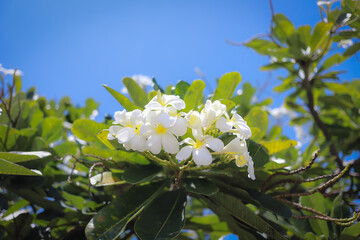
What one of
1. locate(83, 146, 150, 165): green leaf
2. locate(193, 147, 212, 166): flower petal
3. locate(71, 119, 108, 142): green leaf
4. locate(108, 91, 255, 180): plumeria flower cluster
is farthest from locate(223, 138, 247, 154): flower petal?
locate(71, 119, 108, 142): green leaf

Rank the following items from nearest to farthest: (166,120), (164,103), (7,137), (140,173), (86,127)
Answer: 1. (166,120)
2. (164,103)
3. (140,173)
4. (86,127)
5. (7,137)

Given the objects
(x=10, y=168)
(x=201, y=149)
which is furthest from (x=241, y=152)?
(x=10, y=168)

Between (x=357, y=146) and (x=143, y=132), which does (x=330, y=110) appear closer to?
(x=357, y=146)

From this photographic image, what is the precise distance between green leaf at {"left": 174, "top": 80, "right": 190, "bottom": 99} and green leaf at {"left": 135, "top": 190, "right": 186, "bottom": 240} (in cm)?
42

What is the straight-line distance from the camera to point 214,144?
3.16 feet

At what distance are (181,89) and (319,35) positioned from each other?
121 centimetres

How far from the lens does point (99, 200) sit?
5.28 ft

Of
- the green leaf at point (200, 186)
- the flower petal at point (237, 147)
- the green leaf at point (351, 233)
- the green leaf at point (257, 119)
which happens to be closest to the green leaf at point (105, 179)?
the green leaf at point (200, 186)

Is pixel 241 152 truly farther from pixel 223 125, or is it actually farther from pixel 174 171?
pixel 174 171

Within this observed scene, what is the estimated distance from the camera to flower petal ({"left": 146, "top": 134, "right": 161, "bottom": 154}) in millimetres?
939

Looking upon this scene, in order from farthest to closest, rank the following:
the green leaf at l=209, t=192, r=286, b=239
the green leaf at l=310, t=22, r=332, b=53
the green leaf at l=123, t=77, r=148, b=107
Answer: the green leaf at l=310, t=22, r=332, b=53 < the green leaf at l=123, t=77, r=148, b=107 < the green leaf at l=209, t=192, r=286, b=239

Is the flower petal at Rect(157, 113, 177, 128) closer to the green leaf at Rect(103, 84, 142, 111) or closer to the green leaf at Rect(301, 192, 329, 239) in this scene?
the green leaf at Rect(103, 84, 142, 111)

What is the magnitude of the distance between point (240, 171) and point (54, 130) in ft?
3.91

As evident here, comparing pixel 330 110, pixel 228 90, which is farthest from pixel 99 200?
pixel 330 110
